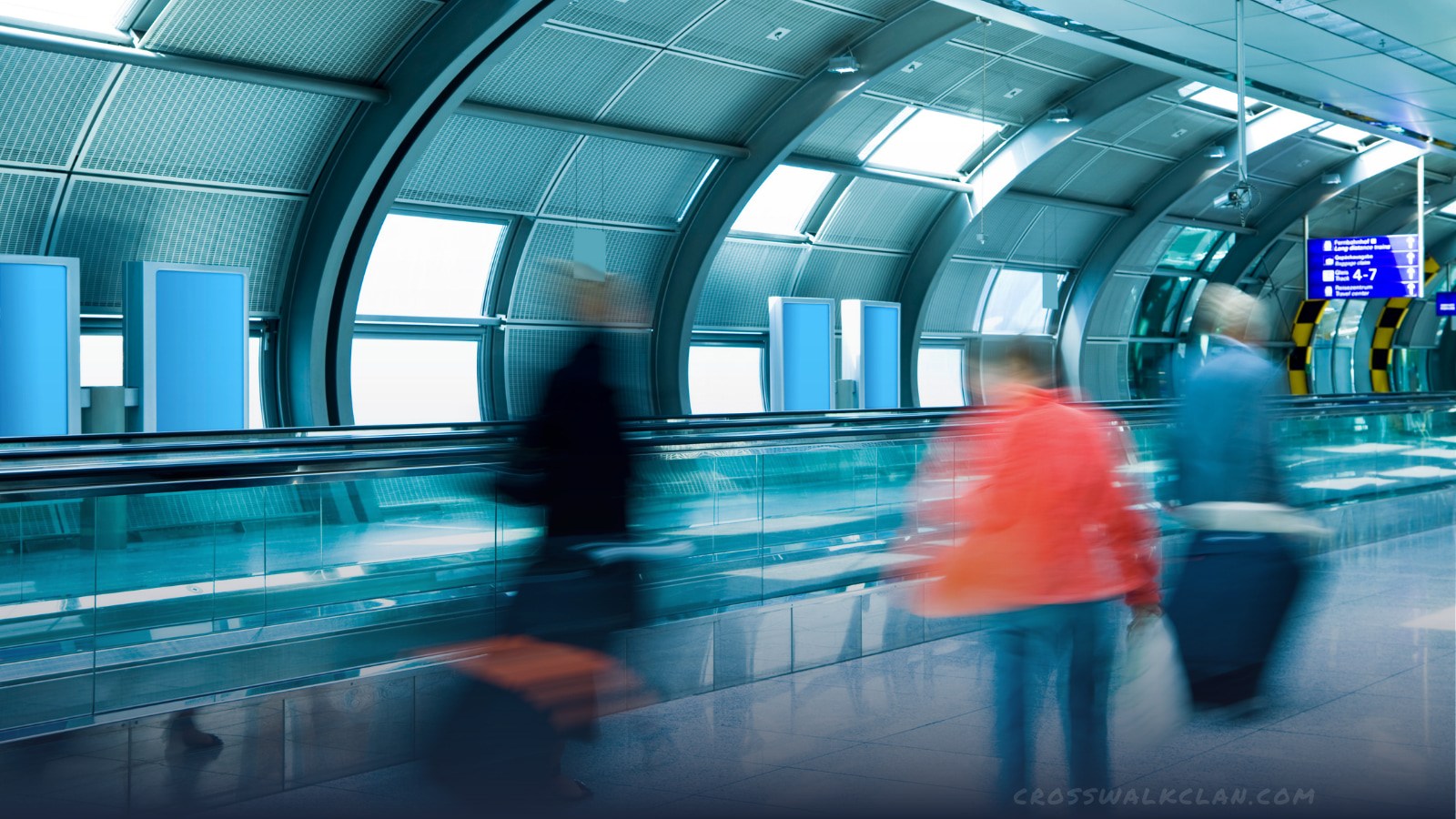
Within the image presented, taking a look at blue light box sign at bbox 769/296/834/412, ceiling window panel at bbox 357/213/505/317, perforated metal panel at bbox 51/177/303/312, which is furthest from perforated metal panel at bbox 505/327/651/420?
blue light box sign at bbox 769/296/834/412

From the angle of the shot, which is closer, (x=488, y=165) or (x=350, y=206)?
(x=350, y=206)

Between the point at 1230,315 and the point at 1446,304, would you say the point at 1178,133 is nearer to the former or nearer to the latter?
the point at 1446,304

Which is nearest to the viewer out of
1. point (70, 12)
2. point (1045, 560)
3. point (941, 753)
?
point (1045, 560)

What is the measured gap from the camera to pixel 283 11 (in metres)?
18.6

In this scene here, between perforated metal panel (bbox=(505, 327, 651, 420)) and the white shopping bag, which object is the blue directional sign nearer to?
the white shopping bag

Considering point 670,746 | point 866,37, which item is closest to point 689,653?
point 670,746

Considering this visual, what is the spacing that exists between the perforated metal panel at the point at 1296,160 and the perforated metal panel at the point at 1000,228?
634 centimetres

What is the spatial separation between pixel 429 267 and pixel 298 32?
6.66 metres

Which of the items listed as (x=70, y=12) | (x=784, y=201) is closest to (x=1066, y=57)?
(x=784, y=201)

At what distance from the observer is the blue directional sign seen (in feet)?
141

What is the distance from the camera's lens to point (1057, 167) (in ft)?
113

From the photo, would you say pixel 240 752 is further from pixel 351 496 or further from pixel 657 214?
pixel 657 214

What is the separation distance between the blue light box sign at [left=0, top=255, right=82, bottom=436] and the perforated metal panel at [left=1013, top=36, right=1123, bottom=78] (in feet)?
60.2

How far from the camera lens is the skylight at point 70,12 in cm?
1695
